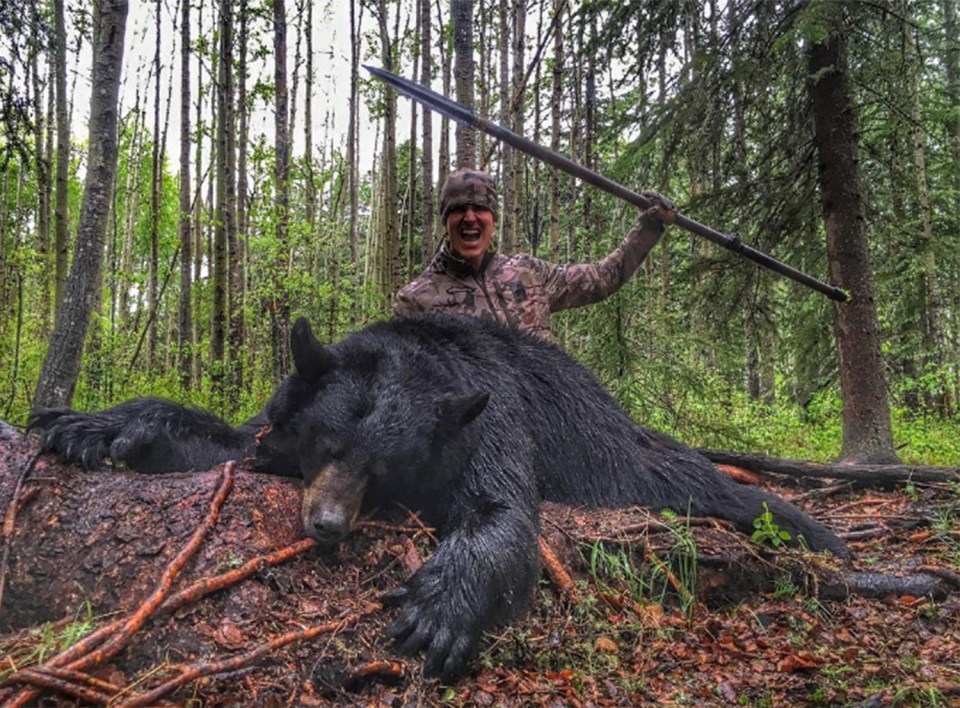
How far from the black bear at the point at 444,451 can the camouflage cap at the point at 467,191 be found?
1.62 metres

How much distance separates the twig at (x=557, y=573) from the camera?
265cm

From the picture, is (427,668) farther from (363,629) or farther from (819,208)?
(819,208)

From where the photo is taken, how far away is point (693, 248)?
17.7 metres

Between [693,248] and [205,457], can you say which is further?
[693,248]

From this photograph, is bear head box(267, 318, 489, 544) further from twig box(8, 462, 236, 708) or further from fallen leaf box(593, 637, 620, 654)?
fallen leaf box(593, 637, 620, 654)

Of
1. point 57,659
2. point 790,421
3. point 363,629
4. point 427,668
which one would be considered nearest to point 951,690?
point 427,668

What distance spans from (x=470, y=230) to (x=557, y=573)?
3197 mm

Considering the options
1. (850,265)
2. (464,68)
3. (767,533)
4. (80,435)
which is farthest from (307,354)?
(464,68)

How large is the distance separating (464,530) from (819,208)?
19.5ft

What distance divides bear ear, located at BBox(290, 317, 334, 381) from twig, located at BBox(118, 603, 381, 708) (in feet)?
3.72

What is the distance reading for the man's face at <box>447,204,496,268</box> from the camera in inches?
204

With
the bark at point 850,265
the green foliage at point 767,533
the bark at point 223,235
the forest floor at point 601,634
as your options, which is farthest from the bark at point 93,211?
the bark at point 850,265

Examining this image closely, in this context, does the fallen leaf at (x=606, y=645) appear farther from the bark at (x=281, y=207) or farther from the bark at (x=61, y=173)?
the bark at (x=61, y=173)

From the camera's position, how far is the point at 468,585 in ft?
7.53
